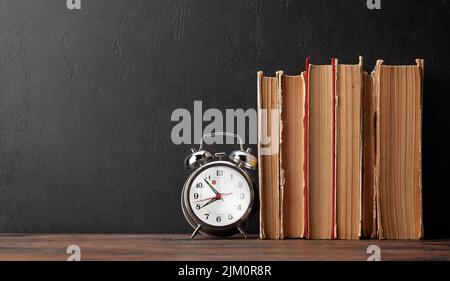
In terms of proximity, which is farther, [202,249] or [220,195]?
[220,195]

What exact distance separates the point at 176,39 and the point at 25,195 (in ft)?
2.27

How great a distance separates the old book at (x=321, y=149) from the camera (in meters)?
1.80

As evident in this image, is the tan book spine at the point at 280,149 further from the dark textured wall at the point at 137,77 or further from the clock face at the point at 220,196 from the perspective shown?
the dark textured wall at the point at 137,77

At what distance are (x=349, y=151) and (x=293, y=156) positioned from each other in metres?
0.16

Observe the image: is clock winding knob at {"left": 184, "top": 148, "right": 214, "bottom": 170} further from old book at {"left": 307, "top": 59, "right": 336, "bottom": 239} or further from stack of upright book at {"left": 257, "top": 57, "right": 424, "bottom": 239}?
old book at {"left": 307, "top": 59, "right": 336, "bottom": 239}

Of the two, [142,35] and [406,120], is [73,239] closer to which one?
[142,35]

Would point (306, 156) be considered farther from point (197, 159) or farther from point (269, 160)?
point (197, 159)

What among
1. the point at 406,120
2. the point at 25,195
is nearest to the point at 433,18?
the point at 406,120

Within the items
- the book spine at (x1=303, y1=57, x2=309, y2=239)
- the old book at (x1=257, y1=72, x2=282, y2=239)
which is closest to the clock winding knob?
the old book at (x1=257, y1=72, x2=282, y2=239)

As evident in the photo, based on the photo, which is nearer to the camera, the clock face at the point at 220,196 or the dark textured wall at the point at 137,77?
the clock face at the point at 220,196

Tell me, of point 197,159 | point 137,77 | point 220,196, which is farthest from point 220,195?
point 137,77

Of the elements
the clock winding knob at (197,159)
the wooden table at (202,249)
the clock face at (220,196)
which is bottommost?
the wooden table at (202,249)

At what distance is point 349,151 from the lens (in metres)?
1.80

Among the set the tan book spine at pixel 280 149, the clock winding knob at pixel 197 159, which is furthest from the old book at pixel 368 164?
the clock winding knob at pixel 197 159
